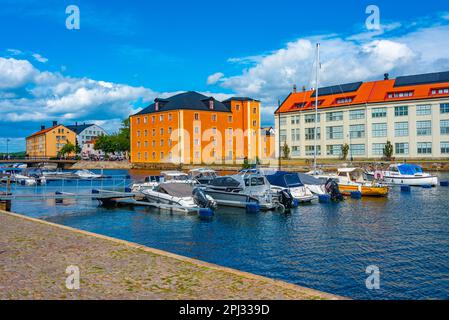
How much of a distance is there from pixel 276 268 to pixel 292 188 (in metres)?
20.2

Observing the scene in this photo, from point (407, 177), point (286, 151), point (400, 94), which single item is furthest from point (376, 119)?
point (407, 177)

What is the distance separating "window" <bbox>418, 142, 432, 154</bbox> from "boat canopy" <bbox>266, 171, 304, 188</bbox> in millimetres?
49557

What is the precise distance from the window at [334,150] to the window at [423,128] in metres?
15.2

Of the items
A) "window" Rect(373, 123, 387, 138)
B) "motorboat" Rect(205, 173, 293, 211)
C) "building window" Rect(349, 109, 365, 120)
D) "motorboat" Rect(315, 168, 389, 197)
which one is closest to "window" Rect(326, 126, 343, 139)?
"building window" Rect(349, 109, 365, 120)

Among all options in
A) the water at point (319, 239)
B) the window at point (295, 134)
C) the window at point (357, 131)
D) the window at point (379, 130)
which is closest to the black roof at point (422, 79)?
the window at point (379, 130)

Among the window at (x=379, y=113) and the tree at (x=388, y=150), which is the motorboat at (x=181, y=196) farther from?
the window at (x=379, y=113)

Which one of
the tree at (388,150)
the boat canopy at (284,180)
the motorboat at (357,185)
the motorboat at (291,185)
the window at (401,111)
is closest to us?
the motorboat at (291,185)

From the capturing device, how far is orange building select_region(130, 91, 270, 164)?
93.9 metres

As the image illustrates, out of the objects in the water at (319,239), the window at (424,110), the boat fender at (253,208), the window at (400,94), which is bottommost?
the water at (319,239)

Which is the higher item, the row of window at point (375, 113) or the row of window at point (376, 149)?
the row of window at point (375, 113)

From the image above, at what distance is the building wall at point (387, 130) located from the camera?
75.2 m

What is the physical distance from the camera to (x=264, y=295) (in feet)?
29.5

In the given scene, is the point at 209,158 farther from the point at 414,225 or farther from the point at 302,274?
the point at 302,274

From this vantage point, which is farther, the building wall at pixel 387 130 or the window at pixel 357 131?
the window at pixel 357 131
